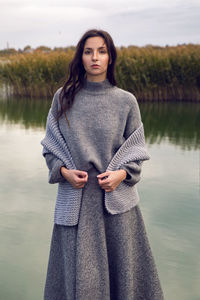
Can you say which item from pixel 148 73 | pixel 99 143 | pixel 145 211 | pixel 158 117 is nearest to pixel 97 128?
pixel 99 143

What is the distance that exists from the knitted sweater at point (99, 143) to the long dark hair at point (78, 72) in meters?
0.02

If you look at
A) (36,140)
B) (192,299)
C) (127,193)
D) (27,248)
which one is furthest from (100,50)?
(36,140)

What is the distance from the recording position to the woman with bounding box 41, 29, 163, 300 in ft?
4.95

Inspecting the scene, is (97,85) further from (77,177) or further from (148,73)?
(148,73)

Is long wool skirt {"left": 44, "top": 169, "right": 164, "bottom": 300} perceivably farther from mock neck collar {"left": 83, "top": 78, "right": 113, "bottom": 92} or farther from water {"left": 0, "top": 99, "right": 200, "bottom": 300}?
water {"left": 0, "top": 99, "right": 200, "bottom": 300}

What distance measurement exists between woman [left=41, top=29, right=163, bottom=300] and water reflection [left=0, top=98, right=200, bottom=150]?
169 inches

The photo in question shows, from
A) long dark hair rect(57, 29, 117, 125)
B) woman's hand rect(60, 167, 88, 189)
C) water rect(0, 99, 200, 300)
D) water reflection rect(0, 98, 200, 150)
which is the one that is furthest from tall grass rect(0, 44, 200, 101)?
woman's hand rect(60, 167, 88, 189)

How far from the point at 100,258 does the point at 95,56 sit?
2.31 feet

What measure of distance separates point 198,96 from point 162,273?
30.6ft

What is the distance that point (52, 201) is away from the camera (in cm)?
348

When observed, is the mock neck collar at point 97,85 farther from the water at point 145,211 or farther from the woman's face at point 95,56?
the water at point 145,211

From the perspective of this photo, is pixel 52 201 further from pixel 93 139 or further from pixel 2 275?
pixel 93 139

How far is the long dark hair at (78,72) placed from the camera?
5.14ft

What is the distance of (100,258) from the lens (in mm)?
1522
